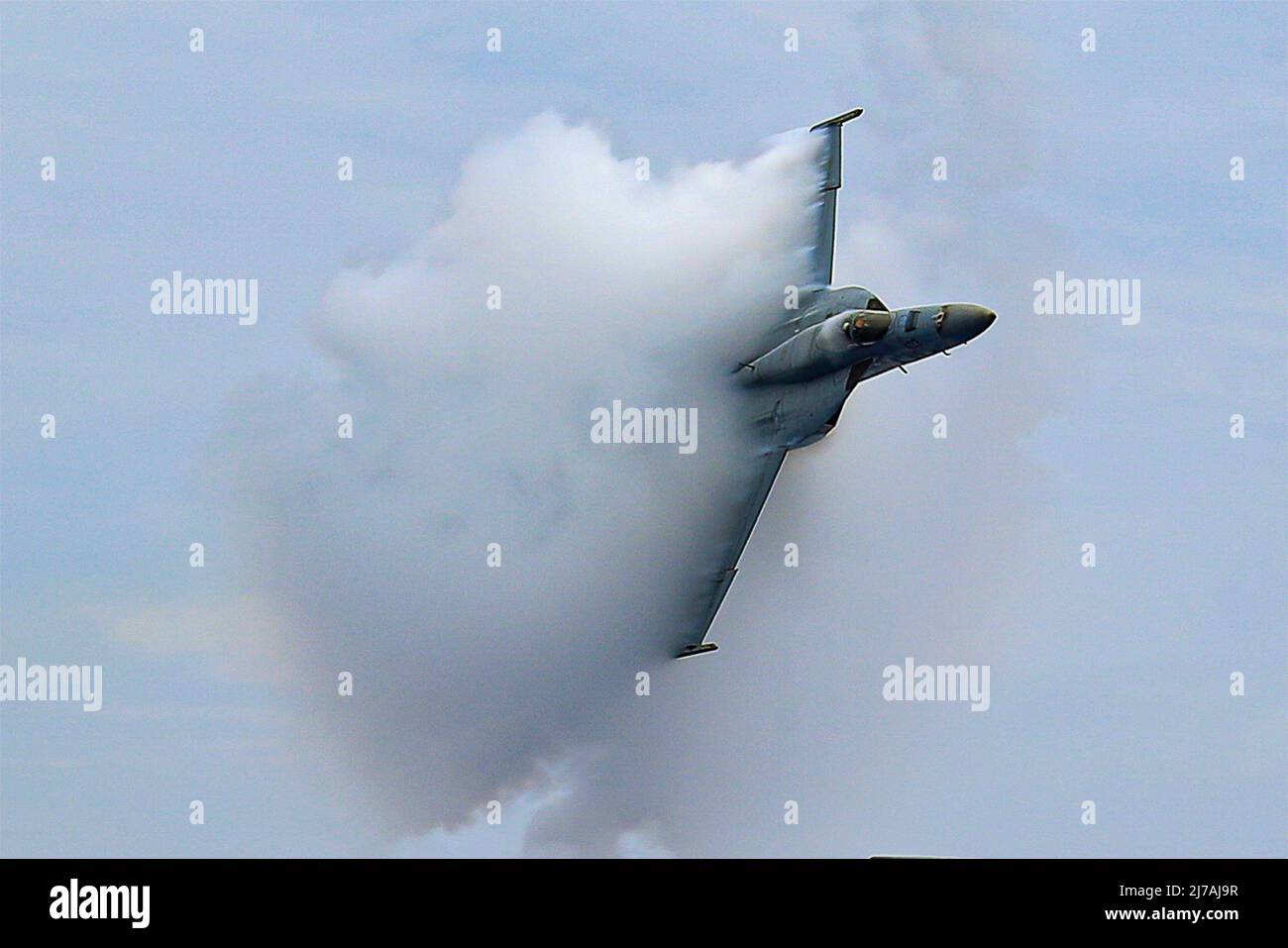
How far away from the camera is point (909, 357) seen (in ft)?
171

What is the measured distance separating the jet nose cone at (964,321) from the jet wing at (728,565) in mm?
7728

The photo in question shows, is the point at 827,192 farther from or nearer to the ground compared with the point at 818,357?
farther from the ground

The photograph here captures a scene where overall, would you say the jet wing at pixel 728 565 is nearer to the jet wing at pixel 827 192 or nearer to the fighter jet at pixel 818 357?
the fighter jet at pixel 818 357

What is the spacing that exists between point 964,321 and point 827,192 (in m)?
8.23

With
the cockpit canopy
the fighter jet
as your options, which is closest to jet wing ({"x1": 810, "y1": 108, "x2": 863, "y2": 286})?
the fighter jet

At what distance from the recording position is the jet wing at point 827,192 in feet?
186

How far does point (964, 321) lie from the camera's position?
50375 mm

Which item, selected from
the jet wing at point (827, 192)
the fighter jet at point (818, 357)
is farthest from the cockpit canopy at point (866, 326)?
the jet wing at point (827, 192)

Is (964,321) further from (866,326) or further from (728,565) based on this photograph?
(728,565)

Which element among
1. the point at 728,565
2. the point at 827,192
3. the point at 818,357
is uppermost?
the point at 827,192

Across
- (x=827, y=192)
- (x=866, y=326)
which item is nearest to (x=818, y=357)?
(x=866, y=326)
